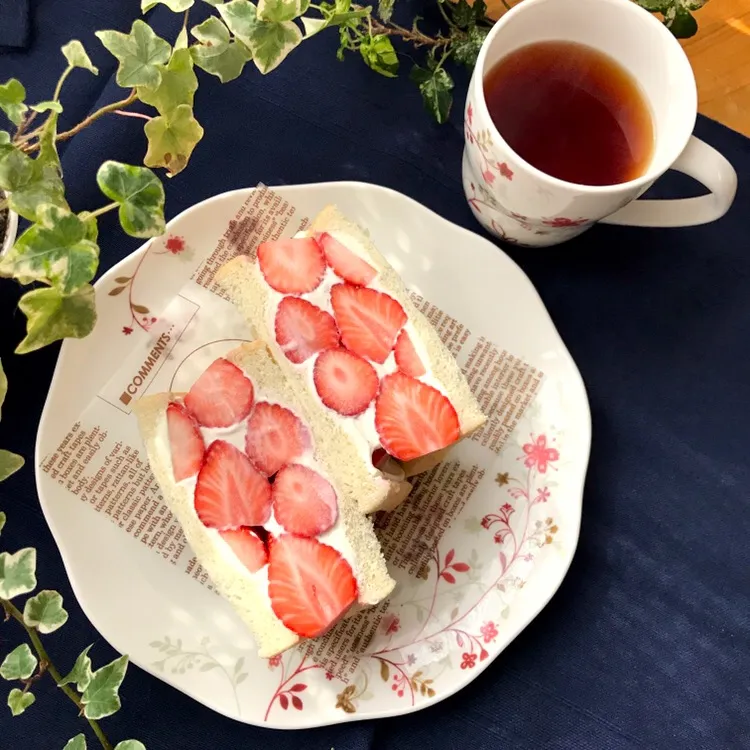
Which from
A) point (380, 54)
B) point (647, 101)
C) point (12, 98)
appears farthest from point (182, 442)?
point (647, 101)

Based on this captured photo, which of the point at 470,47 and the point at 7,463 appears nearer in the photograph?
the point at 7,463

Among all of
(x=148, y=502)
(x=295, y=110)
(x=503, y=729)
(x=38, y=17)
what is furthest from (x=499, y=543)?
(x=38, y=17)

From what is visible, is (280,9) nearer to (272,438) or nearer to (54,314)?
(54,314)

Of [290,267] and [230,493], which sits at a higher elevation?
[290,267]

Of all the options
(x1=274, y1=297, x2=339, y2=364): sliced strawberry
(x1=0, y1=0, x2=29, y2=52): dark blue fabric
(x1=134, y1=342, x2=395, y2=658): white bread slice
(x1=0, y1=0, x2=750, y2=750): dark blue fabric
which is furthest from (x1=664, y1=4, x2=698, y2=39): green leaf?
(x1=0, y1=0, x2=29, y2=52): dark blue fabric

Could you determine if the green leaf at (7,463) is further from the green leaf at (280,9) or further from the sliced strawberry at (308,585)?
the green leaf at (280,9)
